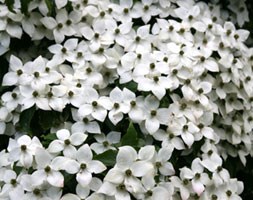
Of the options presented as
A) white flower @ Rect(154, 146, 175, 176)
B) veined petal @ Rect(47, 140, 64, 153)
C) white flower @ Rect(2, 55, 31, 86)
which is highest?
white flower @ Rect(154, 146, 175, 176)

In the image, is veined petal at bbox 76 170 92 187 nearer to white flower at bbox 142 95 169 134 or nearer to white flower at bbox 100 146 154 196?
white flower at bbox 100 146 154 196

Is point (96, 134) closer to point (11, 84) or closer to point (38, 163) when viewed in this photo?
point (38, 163)

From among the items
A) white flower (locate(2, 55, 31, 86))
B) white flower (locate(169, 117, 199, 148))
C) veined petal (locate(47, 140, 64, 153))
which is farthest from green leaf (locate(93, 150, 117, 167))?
white flower (locate(2, 55, 31, 86))

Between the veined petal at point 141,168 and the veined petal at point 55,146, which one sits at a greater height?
the veined petal at point 141,168

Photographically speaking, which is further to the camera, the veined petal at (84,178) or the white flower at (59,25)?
the white flower at (59,25)

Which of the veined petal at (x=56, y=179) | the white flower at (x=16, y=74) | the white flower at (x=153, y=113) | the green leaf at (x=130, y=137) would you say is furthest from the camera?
the white flower at (x=16, y=74)

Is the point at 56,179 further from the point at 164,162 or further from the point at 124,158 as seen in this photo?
the point at 164,162

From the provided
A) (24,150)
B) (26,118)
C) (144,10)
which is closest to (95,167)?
(24,150)

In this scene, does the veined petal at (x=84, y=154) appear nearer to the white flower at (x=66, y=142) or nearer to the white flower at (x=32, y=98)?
the white flower at (x=66, y=142)

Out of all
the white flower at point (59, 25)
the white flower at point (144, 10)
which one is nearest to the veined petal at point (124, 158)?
the white flower at point (59, 25)
